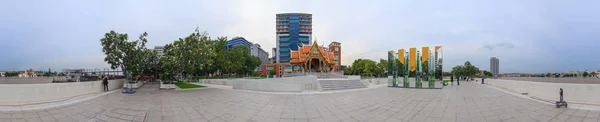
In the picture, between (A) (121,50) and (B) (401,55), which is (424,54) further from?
(A) (121,50)

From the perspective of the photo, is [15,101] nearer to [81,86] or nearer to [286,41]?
[81,86]

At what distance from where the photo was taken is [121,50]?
66.4 feet

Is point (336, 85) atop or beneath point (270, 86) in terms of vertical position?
beneath

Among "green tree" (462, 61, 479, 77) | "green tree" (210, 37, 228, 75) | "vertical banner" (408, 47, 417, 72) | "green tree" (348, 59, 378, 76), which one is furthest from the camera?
"green tree" (462, 61, 479, 77)

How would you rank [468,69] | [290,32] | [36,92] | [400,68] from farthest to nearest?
[290,32] → [468,69] → [400,68] → [36,92]

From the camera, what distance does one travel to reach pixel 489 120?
19.7 ft

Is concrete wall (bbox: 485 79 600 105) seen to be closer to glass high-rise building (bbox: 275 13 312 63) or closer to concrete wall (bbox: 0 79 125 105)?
concrete wall (bbox: 0 79 125 105)

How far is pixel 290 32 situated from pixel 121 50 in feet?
214

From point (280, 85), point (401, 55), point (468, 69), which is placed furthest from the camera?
point (468, 69)

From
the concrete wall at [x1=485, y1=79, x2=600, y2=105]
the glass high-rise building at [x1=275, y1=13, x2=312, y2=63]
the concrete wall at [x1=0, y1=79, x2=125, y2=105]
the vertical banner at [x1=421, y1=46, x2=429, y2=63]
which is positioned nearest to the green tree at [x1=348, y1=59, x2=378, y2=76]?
the vertical banner at [x1=421, y1=46, x2=429, y2=63]

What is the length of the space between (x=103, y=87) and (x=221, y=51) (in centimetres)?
1664

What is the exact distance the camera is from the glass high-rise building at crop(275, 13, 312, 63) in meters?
82.0

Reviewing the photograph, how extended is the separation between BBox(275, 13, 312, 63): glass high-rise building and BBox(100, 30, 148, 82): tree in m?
59.7

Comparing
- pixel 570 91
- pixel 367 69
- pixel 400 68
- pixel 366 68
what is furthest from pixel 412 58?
pixel 367 69
